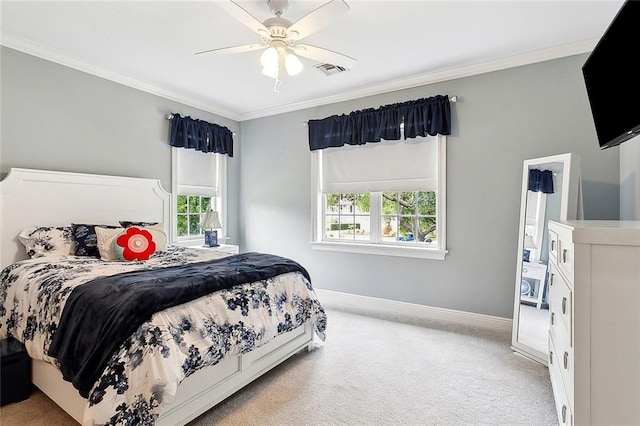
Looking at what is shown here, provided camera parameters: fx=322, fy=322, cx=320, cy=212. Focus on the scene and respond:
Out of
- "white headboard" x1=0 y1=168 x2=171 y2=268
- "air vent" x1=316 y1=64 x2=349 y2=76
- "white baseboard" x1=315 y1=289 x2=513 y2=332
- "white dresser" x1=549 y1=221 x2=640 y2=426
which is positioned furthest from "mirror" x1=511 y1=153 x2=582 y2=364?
"white headboard" x1=0 y1=168 x2=171 y2=268

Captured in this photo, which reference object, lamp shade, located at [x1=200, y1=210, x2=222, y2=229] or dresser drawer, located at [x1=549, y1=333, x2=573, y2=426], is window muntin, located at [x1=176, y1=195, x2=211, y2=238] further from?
dresser drawer, located at [x1=549, y1=333, x2=573, y2=426]

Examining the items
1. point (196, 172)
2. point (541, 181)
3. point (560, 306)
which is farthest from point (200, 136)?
point (560, 306)

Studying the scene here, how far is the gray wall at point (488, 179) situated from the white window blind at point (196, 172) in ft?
4.56

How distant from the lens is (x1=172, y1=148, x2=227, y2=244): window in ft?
13.4

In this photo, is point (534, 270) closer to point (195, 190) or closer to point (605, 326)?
point (605, 326)

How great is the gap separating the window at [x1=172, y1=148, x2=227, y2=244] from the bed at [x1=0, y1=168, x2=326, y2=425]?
101 cm

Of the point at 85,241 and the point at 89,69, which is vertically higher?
the point at 89,69

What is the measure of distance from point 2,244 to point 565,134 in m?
4.83

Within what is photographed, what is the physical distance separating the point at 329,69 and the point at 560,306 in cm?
276

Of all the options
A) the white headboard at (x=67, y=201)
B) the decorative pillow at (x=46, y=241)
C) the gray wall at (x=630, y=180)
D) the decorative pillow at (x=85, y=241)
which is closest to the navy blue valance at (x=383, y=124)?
the gray wall at (x=630, y=180)

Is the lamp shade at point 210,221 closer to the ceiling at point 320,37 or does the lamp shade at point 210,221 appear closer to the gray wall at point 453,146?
the gray wall at point 453,146

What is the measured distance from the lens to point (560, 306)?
1724 millimetres

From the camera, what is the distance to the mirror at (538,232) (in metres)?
2.44

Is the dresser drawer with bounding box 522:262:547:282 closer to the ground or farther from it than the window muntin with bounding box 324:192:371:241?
closer to the ground
